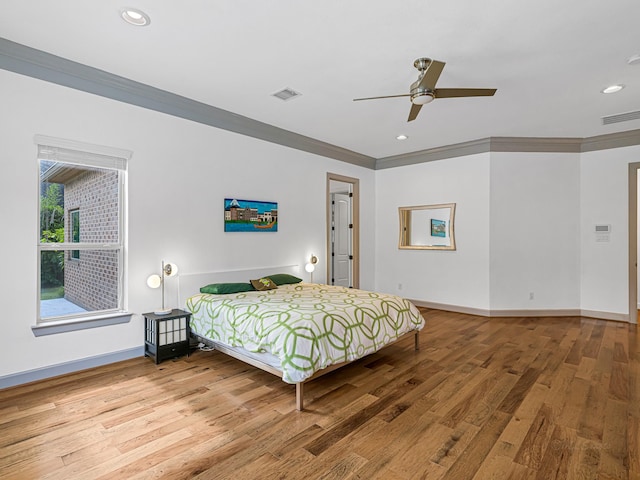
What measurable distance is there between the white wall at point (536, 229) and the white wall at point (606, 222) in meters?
0.12

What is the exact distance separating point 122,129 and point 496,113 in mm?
4471

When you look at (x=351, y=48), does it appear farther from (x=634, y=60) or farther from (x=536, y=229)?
(x=536, y=229)

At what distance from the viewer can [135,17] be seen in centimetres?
253

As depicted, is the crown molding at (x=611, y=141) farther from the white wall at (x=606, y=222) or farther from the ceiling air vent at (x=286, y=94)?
the ceiling air vent at (x=286, y=94)

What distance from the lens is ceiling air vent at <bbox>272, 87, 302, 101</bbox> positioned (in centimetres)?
378

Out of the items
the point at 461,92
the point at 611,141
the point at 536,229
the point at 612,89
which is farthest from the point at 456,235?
the point at 461,92

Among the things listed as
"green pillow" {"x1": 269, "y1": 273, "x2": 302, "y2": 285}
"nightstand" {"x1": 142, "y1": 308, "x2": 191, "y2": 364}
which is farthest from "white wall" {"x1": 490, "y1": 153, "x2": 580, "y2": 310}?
"nightstand" {"x1": 142, "y1": 308, "x2": 191, "y2": 364}

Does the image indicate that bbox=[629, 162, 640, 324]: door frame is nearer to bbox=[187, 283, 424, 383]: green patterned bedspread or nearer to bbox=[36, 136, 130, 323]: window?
bbox=[187, 283, 424, 383]: green patterned bedspread

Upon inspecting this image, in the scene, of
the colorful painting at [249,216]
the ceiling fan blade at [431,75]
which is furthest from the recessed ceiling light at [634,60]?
the colorful painting at [249,216]

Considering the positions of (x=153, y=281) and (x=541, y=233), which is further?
(x=541, y=233)

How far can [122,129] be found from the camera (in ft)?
11.7

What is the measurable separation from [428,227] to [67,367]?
560 centimetres

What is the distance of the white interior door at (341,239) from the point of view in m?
6.89

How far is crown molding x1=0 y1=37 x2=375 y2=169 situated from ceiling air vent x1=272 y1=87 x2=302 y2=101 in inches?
32.7
